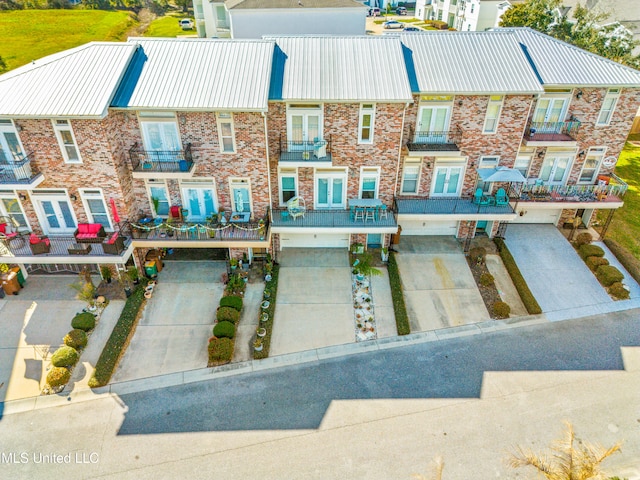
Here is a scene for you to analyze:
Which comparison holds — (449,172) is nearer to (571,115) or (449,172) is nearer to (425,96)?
(425,96)

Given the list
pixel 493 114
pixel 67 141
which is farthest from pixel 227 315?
pixel 493 114

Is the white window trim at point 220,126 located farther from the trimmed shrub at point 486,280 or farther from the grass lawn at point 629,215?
the grass lawn at point 629,215

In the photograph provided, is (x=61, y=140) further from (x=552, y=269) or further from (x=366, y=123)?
(x=552, y=269)

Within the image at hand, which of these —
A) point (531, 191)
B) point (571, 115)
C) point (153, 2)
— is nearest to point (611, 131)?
point (571, 115)

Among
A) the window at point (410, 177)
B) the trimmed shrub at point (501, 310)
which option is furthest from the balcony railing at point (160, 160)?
the trimmed shrub at point (501, 310)

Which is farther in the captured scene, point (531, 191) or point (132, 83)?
point (531, 191)

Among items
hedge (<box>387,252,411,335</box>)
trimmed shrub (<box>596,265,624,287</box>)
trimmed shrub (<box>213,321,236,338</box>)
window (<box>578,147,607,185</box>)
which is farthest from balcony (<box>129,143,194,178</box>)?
window (<box>578,147,607,185</box>)
